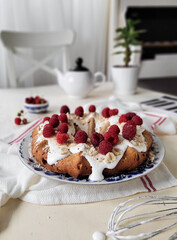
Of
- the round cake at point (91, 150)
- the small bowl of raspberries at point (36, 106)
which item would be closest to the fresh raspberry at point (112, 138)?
the round cake at point (91, 150)

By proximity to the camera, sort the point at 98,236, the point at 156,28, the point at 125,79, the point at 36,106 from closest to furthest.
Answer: the point at 98,236, the point at 36,106, the point at 125,79, the point at 156,28

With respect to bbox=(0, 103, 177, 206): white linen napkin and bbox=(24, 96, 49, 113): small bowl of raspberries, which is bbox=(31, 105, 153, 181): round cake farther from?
bbox=(24, 96, 49, 113): small bowl of raspberries

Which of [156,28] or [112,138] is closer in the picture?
[112,138]

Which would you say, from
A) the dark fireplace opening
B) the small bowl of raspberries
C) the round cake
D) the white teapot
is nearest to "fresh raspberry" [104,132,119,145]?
the round cake

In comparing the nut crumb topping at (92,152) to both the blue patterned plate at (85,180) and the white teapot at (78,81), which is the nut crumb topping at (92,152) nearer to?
the blue patterned plate at (85,180)

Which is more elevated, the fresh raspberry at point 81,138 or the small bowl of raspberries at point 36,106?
the fresh raspberry at point 81,138

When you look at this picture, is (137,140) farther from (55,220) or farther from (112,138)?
(55,220)

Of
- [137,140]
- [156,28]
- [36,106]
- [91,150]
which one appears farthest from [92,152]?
[156,28]

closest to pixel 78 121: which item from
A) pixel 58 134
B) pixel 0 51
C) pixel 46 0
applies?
pixel 58 134
